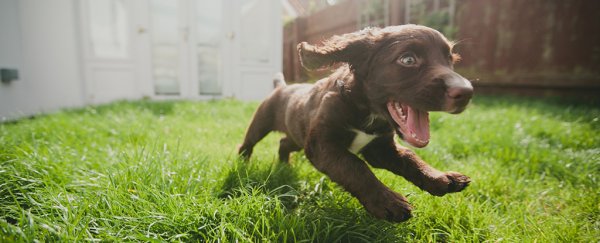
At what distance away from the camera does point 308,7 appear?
20688 mm

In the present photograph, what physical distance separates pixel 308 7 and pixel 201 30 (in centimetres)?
1305

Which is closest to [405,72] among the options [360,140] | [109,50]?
[360,140]

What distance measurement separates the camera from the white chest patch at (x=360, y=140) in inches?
77.5

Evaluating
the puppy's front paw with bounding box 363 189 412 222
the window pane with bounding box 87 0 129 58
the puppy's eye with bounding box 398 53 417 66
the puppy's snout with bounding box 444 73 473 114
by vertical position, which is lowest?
the puppy's front paw with bounding box 363 189 412 222

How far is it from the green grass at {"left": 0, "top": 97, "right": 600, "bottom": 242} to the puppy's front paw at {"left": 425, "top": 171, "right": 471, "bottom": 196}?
0.57 ft

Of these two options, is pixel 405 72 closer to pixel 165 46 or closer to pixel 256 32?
pixel 165 46

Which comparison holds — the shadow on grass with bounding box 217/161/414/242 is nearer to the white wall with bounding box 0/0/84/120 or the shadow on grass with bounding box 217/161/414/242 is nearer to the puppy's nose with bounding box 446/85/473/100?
the puppy's nose with bounding box 446/85/473/100

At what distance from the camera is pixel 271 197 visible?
1997 millimetres

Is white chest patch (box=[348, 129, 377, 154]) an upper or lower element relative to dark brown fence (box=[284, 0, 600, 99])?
lower

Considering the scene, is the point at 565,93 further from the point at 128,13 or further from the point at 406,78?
the point at 128,13

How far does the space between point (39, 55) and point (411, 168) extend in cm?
691

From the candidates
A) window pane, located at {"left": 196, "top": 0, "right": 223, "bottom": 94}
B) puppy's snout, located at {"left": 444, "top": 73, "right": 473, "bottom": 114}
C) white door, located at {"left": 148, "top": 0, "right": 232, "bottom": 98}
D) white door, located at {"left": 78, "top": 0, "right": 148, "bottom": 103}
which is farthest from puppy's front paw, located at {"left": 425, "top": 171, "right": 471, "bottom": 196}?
white door, located at {"left": 78, "top": 0, "right": 148, "bottom": 103}

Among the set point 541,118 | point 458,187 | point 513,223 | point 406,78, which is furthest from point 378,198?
point 541,118

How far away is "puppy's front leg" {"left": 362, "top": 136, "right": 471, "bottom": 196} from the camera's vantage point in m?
1.69
